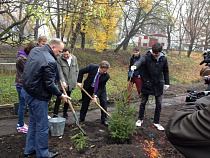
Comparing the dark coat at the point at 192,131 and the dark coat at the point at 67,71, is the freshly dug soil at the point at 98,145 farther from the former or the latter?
the dark coat at the point at 192,131

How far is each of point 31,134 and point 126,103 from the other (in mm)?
1847

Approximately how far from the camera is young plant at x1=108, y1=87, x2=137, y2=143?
3.43 m

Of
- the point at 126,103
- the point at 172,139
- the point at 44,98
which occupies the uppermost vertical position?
the point at 172,139

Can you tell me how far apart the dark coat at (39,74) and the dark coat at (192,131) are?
199 cm

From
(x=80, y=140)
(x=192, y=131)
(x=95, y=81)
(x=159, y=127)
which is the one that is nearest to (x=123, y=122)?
(x=80, y=140)

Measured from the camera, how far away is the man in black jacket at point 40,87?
2.59 m

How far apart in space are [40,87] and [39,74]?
0.21 m

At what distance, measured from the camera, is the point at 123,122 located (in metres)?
3.46

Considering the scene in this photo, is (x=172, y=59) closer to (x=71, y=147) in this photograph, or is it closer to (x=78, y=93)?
(x=78, y=93)

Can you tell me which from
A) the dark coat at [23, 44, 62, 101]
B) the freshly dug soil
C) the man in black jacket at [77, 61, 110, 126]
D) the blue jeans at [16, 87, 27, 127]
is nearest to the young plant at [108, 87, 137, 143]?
the freshly dug soil

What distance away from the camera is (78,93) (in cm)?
711

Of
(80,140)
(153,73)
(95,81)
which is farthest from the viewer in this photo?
(153,73)

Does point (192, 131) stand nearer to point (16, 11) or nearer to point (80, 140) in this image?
point (80, 140)

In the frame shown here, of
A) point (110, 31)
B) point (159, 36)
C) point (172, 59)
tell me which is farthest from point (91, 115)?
point (159, 36)
